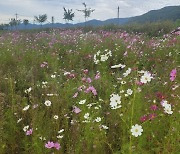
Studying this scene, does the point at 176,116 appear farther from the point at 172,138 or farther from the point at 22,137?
the point at 22,137

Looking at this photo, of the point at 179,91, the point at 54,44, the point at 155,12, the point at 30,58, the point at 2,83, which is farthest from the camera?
the point at 155,12

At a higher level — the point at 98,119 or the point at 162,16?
the point at 162,16

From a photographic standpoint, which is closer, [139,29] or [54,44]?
[54,44]

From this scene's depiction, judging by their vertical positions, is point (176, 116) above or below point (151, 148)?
above

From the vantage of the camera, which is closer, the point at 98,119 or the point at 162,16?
the point at 98,119

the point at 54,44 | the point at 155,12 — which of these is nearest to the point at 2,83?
the point at 54,44

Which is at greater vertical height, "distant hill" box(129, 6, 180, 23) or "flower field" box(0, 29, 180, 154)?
"distant hill" box(129, 6, 180, 23)

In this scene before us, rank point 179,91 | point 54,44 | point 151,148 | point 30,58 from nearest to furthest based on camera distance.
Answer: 1. point 151,148
2. point 179,91
3. point 30,58
4. point 54,44

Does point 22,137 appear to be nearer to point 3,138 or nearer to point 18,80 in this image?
point 3,138

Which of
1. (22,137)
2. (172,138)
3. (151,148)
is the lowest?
(22,137)

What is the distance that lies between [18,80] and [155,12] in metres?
135

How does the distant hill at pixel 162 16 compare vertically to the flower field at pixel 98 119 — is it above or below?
above

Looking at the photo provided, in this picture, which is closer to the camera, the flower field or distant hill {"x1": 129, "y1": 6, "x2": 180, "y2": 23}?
the flower field

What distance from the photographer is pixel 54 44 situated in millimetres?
9172
